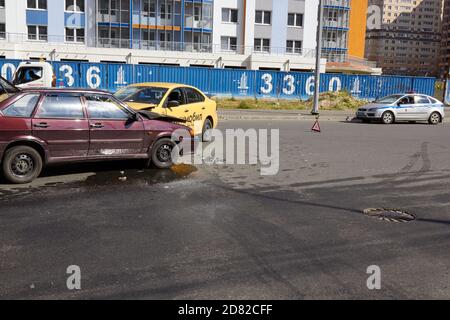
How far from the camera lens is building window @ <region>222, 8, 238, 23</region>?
56062 mm

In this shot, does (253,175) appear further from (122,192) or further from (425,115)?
(425,115)

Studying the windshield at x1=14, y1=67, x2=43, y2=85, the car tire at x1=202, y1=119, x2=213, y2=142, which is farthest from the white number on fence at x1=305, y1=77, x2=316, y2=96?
the car tire at x1=202, y1=119, x2=213, y2=142

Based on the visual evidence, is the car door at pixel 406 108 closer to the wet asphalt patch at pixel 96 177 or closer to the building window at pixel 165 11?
the wet asphalt patch at pixel 96 177

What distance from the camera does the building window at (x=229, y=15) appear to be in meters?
56.1

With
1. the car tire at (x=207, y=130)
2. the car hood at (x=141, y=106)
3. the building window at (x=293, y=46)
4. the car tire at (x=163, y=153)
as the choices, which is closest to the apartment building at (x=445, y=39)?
the building window at (x=293, y=46)

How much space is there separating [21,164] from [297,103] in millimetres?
24232

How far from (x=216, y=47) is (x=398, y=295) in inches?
2095

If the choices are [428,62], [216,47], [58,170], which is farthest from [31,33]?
[428,62]

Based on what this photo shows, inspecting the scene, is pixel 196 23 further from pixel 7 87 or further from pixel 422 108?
pixel 7 87

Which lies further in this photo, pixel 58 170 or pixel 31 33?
pixel 31 33

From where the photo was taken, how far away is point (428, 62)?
537ft

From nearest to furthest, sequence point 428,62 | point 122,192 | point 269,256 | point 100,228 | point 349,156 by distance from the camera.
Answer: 1. point 269,256
2. point 100,228
3. point 122,192
4. point 349,156
5. point 428,62

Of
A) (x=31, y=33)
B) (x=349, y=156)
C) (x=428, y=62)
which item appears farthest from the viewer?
(x=428, y=62)
